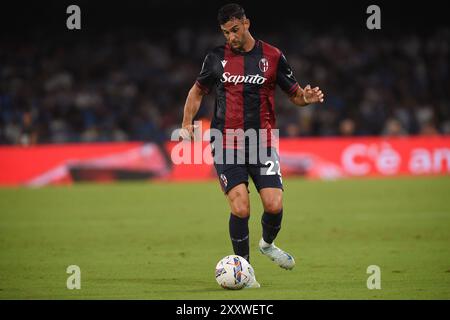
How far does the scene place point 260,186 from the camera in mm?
8633

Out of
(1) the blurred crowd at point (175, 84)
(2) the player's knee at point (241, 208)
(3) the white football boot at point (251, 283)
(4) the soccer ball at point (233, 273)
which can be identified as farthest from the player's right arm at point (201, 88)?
(1) the blurred crowd at point (175, 84)

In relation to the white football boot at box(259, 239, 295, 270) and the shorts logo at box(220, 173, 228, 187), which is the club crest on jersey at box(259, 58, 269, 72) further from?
the white football boot at box(259, 239, 295, 270)

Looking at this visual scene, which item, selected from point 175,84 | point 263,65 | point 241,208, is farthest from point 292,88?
point 175,84

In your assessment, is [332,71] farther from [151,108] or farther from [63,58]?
[63,58]

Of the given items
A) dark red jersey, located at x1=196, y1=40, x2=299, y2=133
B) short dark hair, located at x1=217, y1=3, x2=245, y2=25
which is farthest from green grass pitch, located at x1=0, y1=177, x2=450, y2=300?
short dark hair, located at x1=217, y1=3, x2=245, y2=25

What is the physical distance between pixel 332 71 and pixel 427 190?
10.4 m

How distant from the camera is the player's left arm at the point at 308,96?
8633mm

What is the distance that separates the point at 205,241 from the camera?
12211mm

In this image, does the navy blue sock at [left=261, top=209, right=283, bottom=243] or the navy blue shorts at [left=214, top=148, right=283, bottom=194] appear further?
the navy blue sock at [left=261, top=209, right=283, bottom=243]

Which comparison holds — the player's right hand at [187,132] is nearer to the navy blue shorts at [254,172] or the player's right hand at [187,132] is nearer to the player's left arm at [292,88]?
the navy blue shorts at [254,172]

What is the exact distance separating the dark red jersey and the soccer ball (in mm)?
1363

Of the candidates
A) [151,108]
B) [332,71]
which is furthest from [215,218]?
[332,71]

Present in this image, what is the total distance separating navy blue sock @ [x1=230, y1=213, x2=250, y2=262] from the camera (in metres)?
8.51

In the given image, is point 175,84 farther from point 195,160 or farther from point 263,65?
point 263,65
